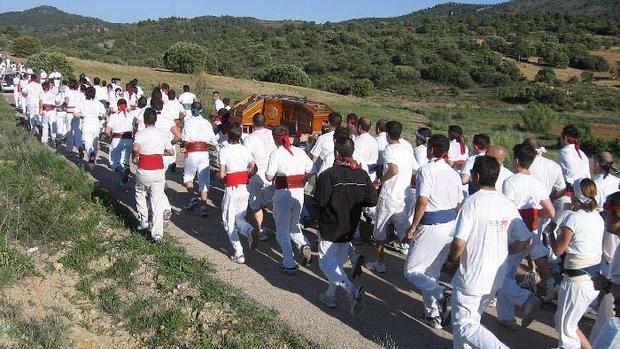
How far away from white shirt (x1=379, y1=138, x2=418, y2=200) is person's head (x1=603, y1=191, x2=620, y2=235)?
3.42 metres

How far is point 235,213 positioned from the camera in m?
8.52

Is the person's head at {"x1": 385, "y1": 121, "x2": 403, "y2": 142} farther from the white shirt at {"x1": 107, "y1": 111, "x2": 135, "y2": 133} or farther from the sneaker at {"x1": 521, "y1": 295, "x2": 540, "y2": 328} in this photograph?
the white shirt at {"x1": 107, "y1": 111, "x2": 135, "y2": 133}

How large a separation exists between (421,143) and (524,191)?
2436mm

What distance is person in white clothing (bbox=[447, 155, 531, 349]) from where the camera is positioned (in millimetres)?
5359

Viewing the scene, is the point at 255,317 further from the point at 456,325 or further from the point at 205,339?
the point at 456,325

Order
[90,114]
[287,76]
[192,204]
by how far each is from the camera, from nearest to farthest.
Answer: [192,204], [90,114], [287,76]

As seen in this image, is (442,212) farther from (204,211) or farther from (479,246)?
(204,211)

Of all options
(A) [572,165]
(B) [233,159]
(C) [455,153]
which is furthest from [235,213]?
(A) [572,165]

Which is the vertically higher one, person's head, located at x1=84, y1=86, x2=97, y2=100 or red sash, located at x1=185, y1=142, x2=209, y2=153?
person's head, located at x1=84, y1=86, x2=97, y2=100

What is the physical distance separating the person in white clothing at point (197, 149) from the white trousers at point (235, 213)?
226 centimetres

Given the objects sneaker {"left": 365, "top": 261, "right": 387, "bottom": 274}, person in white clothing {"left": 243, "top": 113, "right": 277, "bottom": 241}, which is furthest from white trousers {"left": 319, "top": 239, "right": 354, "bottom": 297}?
person in white clothing {"left": 243, "top": 113, "right": 277, "bottom": 241}

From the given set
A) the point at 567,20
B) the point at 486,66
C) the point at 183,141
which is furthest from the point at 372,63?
the point at 183,141

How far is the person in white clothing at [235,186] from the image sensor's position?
844cm

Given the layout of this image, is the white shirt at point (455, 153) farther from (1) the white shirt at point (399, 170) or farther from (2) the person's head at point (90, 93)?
(2) the person's head at point (90, 93)
